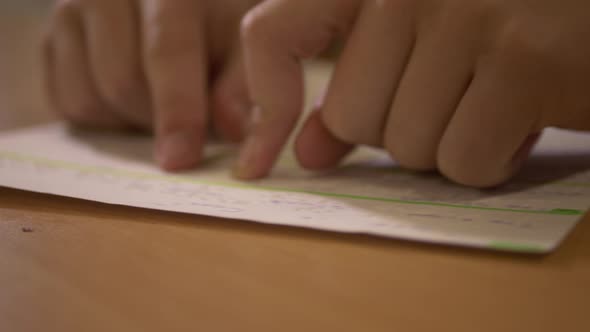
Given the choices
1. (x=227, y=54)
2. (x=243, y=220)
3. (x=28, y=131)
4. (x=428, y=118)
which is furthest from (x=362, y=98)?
(x=28, y=131)

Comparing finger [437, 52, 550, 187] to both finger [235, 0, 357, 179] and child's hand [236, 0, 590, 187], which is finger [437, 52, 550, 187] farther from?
finger [235, 0, 357, 179]

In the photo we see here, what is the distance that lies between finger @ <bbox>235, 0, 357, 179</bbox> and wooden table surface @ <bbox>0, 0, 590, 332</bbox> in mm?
157

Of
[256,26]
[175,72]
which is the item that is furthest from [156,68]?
[256,26]

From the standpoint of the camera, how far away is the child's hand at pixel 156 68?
0.53m

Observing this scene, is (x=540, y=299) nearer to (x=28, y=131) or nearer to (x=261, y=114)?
(x=261, y=114)

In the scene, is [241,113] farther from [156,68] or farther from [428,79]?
[428,79]

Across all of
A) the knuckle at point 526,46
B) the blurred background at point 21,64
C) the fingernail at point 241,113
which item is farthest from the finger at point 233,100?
the blurred background at point 21,64

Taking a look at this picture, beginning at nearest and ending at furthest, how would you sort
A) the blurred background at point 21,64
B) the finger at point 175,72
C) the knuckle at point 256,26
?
the knuckle at point 256,26, the finger at point 175,72, the blurred background at point 21,64

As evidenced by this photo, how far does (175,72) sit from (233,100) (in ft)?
0.29

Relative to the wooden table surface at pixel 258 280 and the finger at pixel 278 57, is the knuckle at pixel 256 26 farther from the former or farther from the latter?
the wooden table surface at pixel 258 280

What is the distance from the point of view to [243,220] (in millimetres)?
323

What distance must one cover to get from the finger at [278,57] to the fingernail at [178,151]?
0.08 meters

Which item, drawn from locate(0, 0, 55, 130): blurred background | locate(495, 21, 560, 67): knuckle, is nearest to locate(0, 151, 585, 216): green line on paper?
locate(495, 21, 560, 67): knuckle

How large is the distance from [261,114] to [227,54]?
0.21 m
